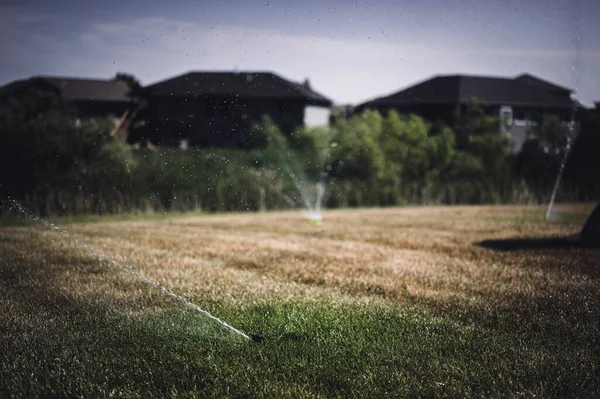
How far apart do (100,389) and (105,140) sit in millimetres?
15245

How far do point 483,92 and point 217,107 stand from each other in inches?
1519

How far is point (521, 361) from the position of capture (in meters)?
4.00

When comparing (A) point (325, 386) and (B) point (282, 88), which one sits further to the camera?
(B) point (282, 88)

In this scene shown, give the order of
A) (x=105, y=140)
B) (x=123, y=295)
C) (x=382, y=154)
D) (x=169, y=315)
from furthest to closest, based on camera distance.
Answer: (x=382, y=154) → (x=105, y=140) → (x=123, y=295) → (x=169, y=315)

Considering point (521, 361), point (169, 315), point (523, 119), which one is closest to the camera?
point (521, 361)

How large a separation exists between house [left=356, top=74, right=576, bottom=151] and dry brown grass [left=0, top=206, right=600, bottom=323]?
29.3 meters

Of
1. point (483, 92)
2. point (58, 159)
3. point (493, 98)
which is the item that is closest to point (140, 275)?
point (58, 159)

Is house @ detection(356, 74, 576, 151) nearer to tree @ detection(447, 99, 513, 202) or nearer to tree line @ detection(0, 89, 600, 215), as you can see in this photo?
tree @ detection(447, 99, 513, 202)

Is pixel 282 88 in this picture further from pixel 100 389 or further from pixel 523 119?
pixel 100 389

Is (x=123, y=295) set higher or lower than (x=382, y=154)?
lower

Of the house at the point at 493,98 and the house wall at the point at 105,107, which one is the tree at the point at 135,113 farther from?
the house at the point at 493,98

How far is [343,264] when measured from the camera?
7.97m

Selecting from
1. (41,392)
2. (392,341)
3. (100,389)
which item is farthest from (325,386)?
(41,392)

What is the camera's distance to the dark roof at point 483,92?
139 ft
